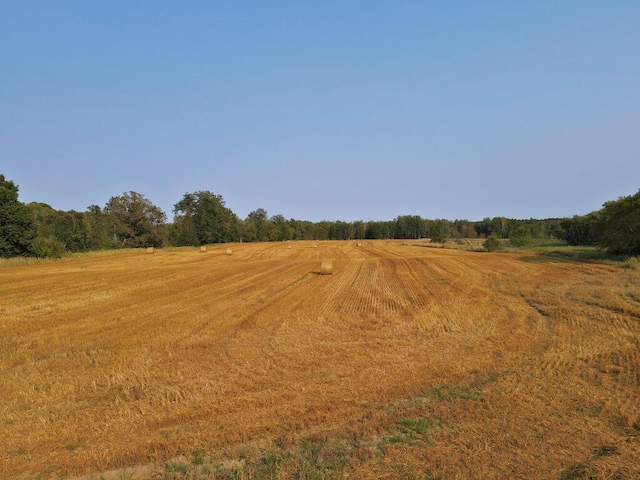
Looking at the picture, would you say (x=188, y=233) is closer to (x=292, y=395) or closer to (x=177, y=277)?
(x=177, y=277)

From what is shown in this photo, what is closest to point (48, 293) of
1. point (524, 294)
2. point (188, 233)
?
point (524, 294)

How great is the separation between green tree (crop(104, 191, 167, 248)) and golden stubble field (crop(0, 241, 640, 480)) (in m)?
65.3

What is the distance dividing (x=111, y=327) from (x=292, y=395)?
24.8ft

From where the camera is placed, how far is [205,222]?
86.1 metres

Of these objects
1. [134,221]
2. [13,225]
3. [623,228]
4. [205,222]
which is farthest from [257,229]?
[623,228]

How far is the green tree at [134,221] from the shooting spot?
239 ft

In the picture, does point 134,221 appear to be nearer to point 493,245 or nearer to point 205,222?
point 205,222

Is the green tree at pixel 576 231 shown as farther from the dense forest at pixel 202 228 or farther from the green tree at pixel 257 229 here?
the green tree at pixel 257 229

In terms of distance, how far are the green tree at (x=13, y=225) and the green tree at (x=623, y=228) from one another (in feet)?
179

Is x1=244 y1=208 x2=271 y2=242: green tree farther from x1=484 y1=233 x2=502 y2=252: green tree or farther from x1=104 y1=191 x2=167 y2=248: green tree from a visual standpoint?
x1=484 y1=233 x2=502 y2=252: green tree

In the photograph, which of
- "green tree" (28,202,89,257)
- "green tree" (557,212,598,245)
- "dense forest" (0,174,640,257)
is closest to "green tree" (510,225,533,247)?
"dense forest" (0,174,640,257)

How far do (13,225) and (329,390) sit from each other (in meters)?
45.1

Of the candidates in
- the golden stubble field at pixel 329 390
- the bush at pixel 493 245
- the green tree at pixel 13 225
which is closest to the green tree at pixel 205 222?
the green tree at pixel 13 225

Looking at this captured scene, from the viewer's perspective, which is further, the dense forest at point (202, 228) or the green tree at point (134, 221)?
the green tree at point (134, 221)
